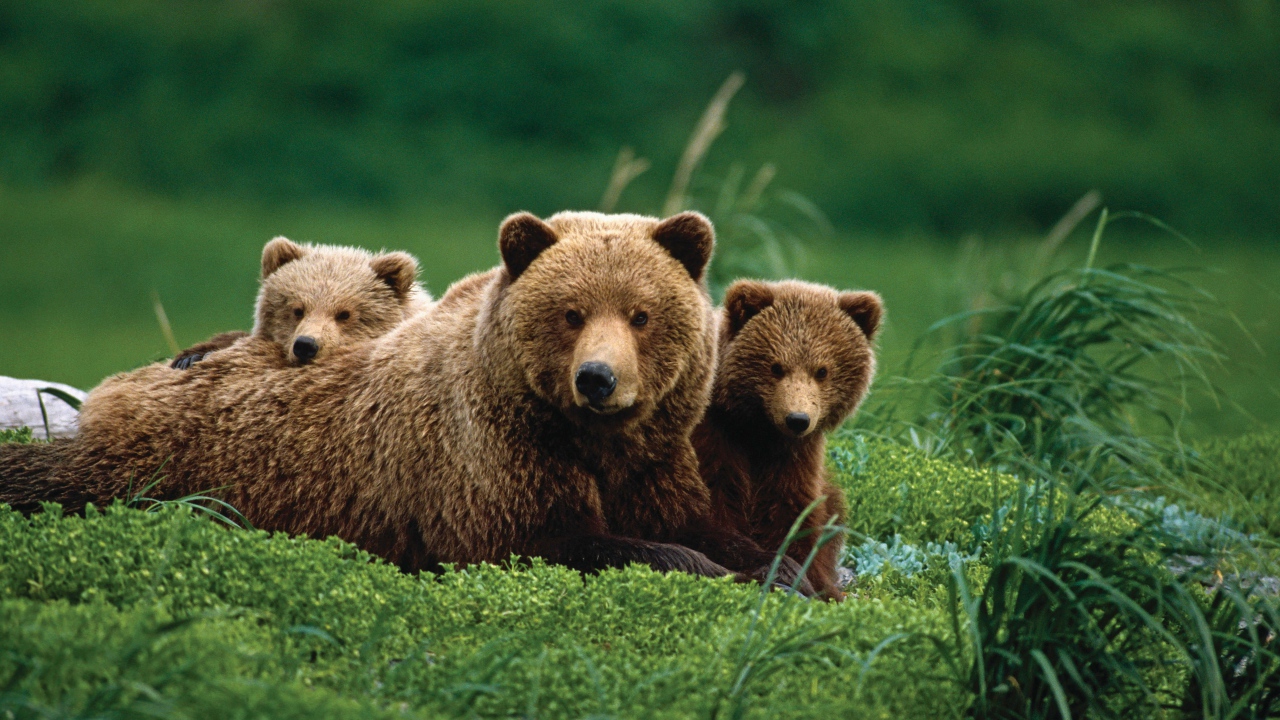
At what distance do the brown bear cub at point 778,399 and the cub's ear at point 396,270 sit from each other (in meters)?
1.36

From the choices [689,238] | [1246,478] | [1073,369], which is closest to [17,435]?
[689,238]

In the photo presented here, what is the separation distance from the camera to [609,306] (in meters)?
4.05

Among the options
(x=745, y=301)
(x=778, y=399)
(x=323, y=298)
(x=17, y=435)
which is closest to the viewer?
(x=778, y=399)

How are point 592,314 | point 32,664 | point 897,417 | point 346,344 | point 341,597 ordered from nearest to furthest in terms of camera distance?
point 32,664, point 341,597, point 592,314, point 346,344, point 897,417

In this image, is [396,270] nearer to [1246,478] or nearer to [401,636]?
[401,636]

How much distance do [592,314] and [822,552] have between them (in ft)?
4.02

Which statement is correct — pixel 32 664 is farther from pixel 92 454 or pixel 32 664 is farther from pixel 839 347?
pixel 839 347

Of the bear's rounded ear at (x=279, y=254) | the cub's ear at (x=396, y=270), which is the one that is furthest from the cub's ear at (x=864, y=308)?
the bear's rounded ear at (x=279, y=254)

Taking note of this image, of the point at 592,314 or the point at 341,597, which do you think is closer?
the point at 341,597

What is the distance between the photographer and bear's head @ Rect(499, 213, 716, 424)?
13.3ft

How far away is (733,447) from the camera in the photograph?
15.4ft

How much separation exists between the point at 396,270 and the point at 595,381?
5.52ft

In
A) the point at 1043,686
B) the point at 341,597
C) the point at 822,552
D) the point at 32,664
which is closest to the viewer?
the point at 32,664

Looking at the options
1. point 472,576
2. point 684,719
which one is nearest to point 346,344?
point 472,576
